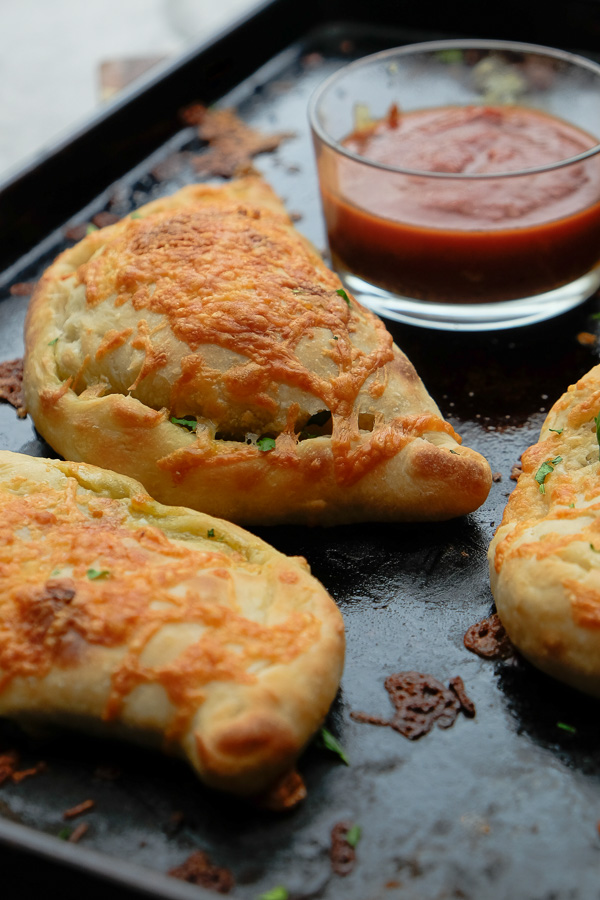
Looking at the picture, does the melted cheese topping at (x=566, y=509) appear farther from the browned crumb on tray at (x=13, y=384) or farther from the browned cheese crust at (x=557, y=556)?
the browned crumb on tray at (x=13, y=384)

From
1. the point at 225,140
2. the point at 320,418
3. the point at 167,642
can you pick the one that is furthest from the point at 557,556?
the point at 225,140

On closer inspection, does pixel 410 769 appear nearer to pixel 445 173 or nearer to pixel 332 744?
pixel 332 744

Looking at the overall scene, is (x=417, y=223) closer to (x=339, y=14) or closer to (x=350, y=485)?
(x=350, y=485)

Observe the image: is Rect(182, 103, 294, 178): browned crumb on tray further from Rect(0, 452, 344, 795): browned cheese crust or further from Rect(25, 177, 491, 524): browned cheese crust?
Rect(0, 452, 344, 795): browned cheese crust

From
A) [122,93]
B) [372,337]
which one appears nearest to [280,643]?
[372,337]

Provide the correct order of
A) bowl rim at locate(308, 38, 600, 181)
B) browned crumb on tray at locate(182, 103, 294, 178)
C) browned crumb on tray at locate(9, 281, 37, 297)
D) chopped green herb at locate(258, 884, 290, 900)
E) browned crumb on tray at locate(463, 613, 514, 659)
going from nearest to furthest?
chopped green herb at locate(258, 884, 290, 900), browned crumb on tray at locate(463, 613, 514, 659), bowl rim at locate(308, 38, 600, 181), browned crumb on tray at locate(9, 281, 37, 297), browned crumb on tray at locate(182, 103, 294, 178)

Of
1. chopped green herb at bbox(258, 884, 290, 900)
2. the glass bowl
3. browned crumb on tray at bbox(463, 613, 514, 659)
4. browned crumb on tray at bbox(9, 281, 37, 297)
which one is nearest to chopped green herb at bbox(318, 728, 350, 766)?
chopped green herb at bbox(258, 884, 290, 900)
